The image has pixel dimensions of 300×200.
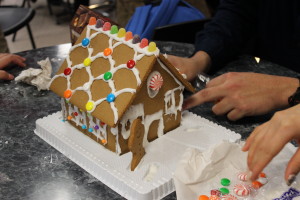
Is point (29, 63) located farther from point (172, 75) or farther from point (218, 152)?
point (218, 152)

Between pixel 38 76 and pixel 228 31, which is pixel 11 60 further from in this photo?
pixel 228 31

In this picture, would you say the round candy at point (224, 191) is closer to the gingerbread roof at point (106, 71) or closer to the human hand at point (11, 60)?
the gingerbread roof at point (106, 71)

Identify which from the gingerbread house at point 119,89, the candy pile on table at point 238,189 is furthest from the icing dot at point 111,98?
the candy pile on table at point 238,189

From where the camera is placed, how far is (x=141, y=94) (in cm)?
102

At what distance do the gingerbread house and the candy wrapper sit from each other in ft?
0.44

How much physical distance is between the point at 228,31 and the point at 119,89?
0.83 meters

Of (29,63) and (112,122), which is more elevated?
(112,122)

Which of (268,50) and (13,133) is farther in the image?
(268,50)

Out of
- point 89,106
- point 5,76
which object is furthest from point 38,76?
point 89,106

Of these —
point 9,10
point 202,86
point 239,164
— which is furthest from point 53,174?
point 9,10

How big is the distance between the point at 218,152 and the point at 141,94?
0.77 feet

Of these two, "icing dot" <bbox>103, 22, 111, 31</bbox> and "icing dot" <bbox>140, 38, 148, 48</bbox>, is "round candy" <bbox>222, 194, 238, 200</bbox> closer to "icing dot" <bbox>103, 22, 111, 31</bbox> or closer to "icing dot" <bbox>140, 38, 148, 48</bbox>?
"icing dot" <bbox>140, 38, 148, 48</bbox>

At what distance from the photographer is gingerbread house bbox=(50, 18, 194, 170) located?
38.9 inches

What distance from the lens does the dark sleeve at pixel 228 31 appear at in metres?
1.60
